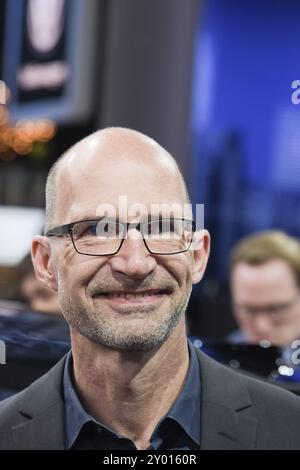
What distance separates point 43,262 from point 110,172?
0.46 ft

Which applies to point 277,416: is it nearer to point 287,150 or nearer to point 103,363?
point 103,363

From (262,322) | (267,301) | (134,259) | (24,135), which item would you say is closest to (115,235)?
(134,259)

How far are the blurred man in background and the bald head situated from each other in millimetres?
383

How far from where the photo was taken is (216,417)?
0.89 metres

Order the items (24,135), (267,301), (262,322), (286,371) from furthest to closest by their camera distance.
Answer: (24,135)
(267,301)
(262,322)
(286,371)

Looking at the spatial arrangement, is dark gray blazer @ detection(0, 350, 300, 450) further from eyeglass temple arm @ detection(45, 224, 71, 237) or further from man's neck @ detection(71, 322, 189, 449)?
eyeglass temple arm @ detection(45, 224, 71, 237)

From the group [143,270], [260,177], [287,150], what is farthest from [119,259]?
[287,150]

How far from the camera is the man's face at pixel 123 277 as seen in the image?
2.73ft

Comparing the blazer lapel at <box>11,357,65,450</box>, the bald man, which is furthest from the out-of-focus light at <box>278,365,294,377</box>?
the blazer lapel at <box>11,357,65,450</box>

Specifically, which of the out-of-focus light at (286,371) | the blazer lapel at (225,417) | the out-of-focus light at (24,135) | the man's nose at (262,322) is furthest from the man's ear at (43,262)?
the out-of-focus light at (24,135)

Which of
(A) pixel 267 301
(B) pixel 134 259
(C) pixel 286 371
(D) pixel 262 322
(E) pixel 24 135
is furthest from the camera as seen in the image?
(E) pixel 24 135

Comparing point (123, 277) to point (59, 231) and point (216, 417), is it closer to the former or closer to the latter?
point (59, 231)
